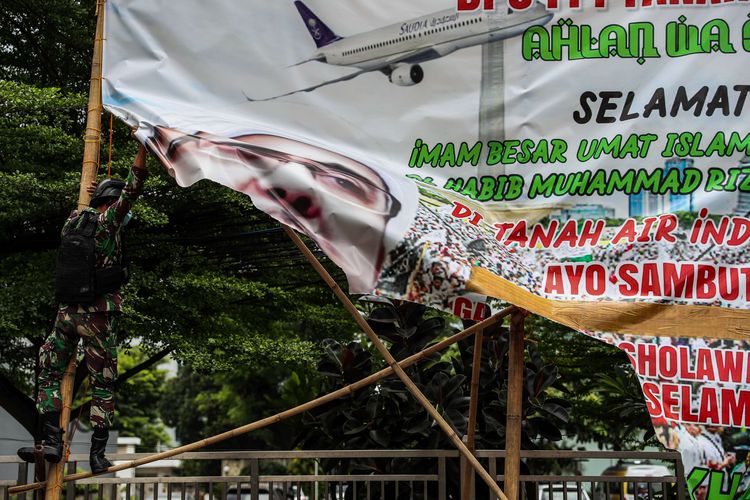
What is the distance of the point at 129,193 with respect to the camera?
543 cm

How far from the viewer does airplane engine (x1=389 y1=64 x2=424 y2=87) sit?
527 cm

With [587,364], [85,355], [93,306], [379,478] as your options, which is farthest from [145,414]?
[93,306]

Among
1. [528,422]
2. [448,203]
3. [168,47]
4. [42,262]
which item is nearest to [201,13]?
[168,47]

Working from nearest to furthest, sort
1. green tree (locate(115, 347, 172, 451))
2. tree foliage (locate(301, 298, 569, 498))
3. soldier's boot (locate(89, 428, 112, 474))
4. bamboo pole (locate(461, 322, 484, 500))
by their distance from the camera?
1. soldier's boot (locate(89, 428, 112, 474))
2. bamboo pole (locate(461, 322, 484, 500))
3. tree foliage (locate(301, 298, 569, 498))
4. green tree (locate(115, 347, 172, 451))

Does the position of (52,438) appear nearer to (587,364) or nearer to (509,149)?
(509,149)

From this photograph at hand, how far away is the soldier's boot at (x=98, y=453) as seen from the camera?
5473 mm

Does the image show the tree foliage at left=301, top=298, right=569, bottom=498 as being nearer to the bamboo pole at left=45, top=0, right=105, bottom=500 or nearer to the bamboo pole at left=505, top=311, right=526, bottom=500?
the bamboo pole at left=45, top=0, right=105, bottom=500

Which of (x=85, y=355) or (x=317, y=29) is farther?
(x=85, y=355)

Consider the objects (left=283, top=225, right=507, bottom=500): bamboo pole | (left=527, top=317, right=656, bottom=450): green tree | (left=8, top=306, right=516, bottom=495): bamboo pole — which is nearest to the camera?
(left=283, top=225, right=507, bottom=500): bamboo pole

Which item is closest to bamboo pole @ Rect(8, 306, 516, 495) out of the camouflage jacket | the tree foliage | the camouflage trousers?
the camouflage trousers

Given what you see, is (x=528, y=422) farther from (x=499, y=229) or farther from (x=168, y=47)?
(x=168, y=47)

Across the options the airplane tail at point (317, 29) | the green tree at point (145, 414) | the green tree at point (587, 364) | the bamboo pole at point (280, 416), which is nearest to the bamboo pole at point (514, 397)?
the bamboo pole at point (280, 416)

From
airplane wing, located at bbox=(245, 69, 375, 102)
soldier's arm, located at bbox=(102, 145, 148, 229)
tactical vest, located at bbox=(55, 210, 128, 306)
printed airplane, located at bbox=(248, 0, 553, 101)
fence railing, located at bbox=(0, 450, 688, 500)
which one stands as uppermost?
printed airplane, located at bbox=(248, 0, 553, 101)

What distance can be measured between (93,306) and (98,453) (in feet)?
2.82
